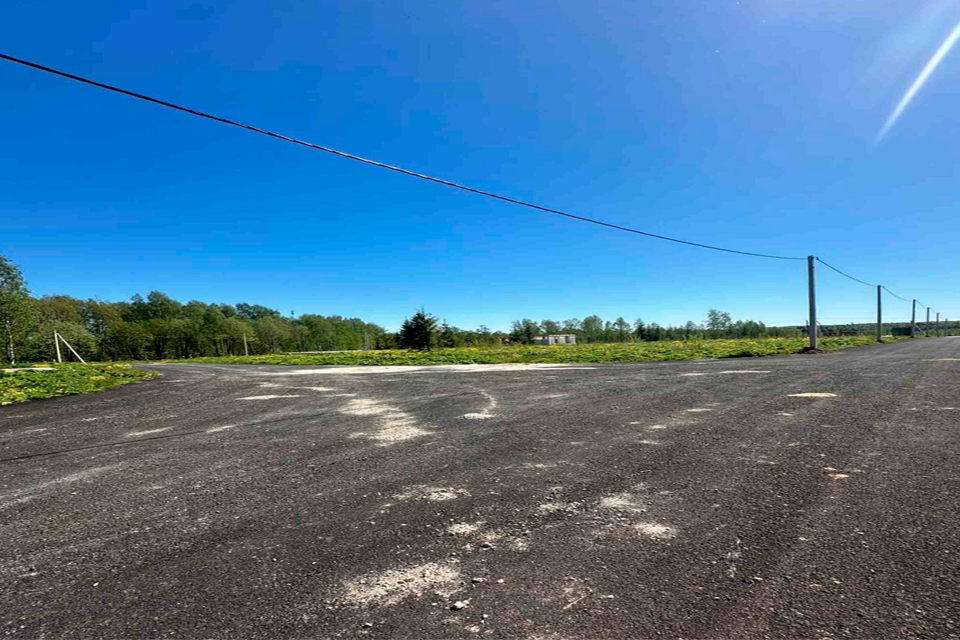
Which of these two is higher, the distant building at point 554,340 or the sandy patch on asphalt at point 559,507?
the distant building at point 554,340

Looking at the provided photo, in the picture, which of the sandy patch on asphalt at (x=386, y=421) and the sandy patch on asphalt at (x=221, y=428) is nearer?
the sandy patch on asphalt at (x=386, y=421)

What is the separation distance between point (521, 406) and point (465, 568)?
5.15m

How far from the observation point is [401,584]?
2.14 meters

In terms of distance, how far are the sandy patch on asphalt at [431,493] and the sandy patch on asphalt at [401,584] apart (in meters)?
0.99

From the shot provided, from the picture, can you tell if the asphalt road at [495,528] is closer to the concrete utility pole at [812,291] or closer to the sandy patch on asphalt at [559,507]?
the sandy patch on asphalt at [559,507]

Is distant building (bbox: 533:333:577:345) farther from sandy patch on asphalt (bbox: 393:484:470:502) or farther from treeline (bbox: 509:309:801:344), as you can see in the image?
sandy patch on asphalt (bbox: 393:484:470:502)

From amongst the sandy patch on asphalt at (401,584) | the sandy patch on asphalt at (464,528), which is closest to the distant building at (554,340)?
the sandy patch on asphalt at (464,528)

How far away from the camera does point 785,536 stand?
8.27 feet

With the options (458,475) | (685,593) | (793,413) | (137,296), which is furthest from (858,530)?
(137,296)

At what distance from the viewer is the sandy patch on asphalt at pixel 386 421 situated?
5.39 meters

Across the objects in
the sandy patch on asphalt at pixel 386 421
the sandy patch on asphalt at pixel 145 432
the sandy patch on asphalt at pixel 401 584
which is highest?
the sandy patch on asphalt at pixel 401 584

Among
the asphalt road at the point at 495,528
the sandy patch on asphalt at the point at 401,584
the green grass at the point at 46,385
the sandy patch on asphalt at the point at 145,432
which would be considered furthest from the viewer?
the green grass at the point at 46,385

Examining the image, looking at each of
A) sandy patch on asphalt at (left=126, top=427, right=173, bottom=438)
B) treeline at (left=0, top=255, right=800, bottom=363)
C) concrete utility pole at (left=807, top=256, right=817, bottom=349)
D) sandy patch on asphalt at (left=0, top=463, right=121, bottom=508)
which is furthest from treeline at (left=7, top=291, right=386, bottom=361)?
concrete utility pole at (left=807, top=256, right=817, bottom=349)

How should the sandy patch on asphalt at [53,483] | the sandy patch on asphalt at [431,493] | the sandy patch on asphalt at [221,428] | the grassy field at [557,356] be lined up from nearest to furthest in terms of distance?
1. the sandy patch on asphalt at [431,493]
2. the sandy patch on asphalt at [53,483]
3. the sandy patch on asphalt at [221,428]
4. the grassy field at [557,356]
